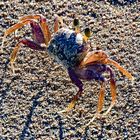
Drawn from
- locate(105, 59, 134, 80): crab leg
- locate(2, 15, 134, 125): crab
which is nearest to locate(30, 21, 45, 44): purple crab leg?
locate(2, 15, 134, 125): crab

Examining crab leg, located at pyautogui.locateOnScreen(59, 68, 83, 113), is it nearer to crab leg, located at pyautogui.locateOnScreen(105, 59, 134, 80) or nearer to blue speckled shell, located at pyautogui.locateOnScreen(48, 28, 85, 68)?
blue speckled shell, located at pyautogui.locateOnScreen(48, 28, 85, 68)

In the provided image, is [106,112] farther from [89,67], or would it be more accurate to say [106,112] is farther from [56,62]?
[56,62]

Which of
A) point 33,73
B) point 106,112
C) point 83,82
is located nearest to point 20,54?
point 33,73

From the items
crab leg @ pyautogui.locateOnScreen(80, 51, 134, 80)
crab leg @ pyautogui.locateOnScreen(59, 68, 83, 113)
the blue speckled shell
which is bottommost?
crab leg @ pyautogui.locateOnScreen(59, 68, 83, 113)

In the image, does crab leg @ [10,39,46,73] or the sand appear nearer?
the sand

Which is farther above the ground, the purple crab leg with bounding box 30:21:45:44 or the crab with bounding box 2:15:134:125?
the purple crab leg with bounding box 30:21:45:44

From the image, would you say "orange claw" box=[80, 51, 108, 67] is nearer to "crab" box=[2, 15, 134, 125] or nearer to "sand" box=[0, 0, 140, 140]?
"crab" box=[2, 15, 134, 125]

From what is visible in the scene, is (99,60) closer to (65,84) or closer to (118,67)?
(118,67)
